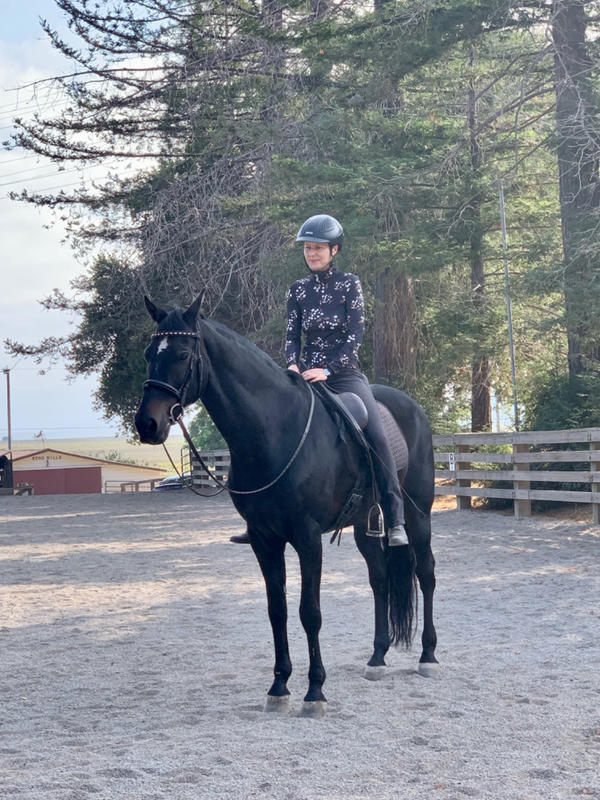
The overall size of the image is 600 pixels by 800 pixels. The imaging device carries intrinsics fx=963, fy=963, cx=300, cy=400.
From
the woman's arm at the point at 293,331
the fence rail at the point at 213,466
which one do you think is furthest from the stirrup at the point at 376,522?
the fence rail at the point at 213,466

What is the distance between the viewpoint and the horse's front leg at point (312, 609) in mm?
5258

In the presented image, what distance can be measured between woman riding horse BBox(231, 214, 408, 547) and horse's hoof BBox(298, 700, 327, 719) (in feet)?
3.68

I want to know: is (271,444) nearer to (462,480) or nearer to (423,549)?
(423,549)

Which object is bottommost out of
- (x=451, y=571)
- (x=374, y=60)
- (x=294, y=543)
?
(x=451, y=571)

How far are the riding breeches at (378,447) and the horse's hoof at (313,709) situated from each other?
1240 mm

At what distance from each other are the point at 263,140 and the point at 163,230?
437cm

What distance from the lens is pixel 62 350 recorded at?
33.2 m

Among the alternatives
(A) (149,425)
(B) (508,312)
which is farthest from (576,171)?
(A) (149,425)

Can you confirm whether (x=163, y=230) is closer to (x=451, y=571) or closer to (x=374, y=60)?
(x=374, y=60)

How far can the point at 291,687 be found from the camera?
5.87 metres

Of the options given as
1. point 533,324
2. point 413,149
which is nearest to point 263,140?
point 413,149

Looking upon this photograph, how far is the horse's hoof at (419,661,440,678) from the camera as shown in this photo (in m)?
5.98

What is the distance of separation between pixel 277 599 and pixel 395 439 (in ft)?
4.73

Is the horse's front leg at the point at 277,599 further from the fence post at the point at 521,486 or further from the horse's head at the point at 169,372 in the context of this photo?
the fence post at the point at 521,486
